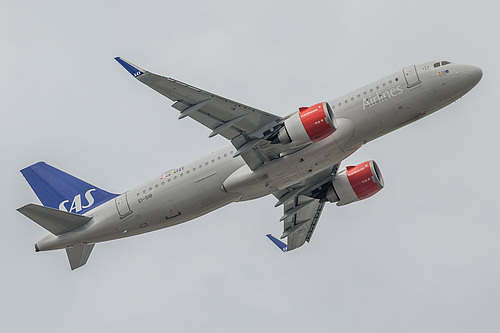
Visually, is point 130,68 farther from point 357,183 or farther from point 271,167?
point 357,183

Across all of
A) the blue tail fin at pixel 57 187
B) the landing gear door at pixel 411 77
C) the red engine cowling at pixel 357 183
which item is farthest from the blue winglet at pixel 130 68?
the red engine cowling at pixel 357 183

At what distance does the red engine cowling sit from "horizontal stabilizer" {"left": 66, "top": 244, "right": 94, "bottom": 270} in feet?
Answer: 57.8

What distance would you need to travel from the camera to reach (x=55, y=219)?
47281mm

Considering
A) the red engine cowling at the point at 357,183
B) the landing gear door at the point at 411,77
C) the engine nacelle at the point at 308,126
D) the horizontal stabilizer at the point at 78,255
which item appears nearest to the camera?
the engine nacelle at the point at 308,126

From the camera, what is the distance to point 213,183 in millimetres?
46062

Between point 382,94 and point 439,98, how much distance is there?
342cm

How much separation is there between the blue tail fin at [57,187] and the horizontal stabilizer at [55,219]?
8.78 ft

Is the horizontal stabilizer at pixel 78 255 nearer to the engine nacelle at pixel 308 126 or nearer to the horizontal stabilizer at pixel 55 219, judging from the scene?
the horizontal stabilizer at pixel 55 219

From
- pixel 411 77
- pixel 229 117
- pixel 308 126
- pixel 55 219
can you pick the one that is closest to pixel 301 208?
pixel 308 126

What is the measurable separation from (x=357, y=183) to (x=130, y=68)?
19416mm

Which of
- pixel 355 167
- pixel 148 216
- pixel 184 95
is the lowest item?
pixel 355 167

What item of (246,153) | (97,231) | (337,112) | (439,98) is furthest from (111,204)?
(439,98)

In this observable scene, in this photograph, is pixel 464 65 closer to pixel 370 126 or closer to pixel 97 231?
pixel 370 126

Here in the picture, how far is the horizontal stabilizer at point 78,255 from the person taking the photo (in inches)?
1973
